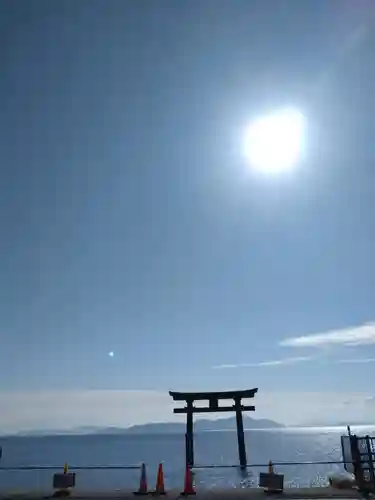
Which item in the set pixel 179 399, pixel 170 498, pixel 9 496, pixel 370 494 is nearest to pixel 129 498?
pixel 170 498

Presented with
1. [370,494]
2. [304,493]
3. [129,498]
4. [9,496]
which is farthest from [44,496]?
[370,494]

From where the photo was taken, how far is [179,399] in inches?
1141

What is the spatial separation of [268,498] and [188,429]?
1787 cm

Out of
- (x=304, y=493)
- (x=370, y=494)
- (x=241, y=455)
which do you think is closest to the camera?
(x=370, y=494)

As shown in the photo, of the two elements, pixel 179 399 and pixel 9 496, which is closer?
pixel 9 496

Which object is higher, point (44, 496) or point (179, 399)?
point (179, 399)

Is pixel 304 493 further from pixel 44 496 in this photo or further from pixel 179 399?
pixel 179 399

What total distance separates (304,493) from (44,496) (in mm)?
7790

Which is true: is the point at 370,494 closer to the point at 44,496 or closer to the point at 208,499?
the point at 208,499

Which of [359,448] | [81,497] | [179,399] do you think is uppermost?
[179,399]

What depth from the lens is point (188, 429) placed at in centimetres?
2925

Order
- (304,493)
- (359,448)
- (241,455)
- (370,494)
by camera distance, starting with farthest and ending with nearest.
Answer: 1. (241,455)
2. (359,448)
3. (304,493)
4. (370,494)

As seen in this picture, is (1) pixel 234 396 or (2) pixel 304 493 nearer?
(2) pixel 304 493

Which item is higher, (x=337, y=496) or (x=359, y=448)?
(x=359, y=448)
